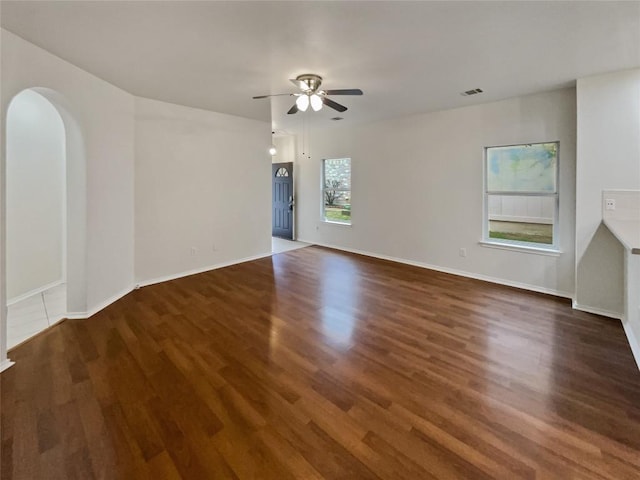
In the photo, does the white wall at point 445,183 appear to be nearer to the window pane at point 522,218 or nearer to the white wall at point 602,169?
the window pane at point 522,218

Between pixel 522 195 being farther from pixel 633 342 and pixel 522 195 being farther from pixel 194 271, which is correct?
pixel 194 271

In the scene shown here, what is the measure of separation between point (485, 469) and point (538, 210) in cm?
385

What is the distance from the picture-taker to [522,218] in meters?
4.44

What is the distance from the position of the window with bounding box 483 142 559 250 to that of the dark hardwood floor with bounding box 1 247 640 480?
3.70 feet

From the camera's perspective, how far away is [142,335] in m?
2.94

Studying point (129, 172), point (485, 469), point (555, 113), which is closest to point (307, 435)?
point (485, 469)

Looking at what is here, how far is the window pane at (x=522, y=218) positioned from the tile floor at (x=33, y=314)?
18.9 ft

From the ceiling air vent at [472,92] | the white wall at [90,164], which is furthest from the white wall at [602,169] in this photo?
the white wall at [90,164]

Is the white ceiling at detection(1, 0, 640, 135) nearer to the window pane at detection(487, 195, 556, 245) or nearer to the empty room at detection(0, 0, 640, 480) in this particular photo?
the empty room at detection(0, 0, 640, 480)

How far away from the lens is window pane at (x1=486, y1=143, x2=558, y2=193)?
4062 mm

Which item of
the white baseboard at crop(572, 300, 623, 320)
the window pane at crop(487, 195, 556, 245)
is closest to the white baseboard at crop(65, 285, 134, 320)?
the window pane at crop(487, 195, 556, 245)

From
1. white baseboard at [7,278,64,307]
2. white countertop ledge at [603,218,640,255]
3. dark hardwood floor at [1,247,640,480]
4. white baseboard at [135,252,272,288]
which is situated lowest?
dark hardwood floor at [1,247,640,480]

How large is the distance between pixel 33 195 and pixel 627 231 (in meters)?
6.52

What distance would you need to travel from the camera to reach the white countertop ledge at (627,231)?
206 cm
